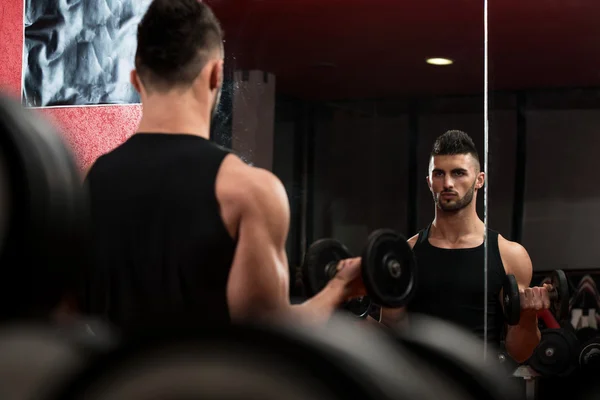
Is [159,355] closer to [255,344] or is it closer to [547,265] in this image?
[255,344]

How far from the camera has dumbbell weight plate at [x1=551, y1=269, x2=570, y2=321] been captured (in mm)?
2729

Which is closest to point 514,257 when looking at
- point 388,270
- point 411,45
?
point 411,45

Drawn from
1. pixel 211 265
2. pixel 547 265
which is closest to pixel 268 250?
pixel 211 265

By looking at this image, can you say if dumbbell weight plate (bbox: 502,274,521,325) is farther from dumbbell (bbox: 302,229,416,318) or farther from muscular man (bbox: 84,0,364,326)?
muscular man (bbox: 84,0,364,326)

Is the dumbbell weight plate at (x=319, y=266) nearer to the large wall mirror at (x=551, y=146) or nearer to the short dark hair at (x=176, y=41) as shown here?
the short dark hair at (x=176, y=41)

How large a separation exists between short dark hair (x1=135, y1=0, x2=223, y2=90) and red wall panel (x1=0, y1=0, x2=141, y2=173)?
2017 millimetres

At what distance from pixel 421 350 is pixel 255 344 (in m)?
0.20

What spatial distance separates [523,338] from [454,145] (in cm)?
68

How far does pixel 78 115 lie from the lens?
366cm

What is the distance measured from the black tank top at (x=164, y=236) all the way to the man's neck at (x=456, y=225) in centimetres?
166

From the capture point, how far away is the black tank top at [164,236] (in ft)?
4.32

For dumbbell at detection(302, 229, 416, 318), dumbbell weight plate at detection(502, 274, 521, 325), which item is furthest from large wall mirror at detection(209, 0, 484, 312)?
dumbbell at detection(302, 229, 416, 318)

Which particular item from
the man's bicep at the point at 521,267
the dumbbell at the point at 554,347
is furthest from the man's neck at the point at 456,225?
the dumbbell at the point at 554,347

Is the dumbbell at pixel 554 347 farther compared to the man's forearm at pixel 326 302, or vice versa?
A: the dumbbell at pixel 554 347
